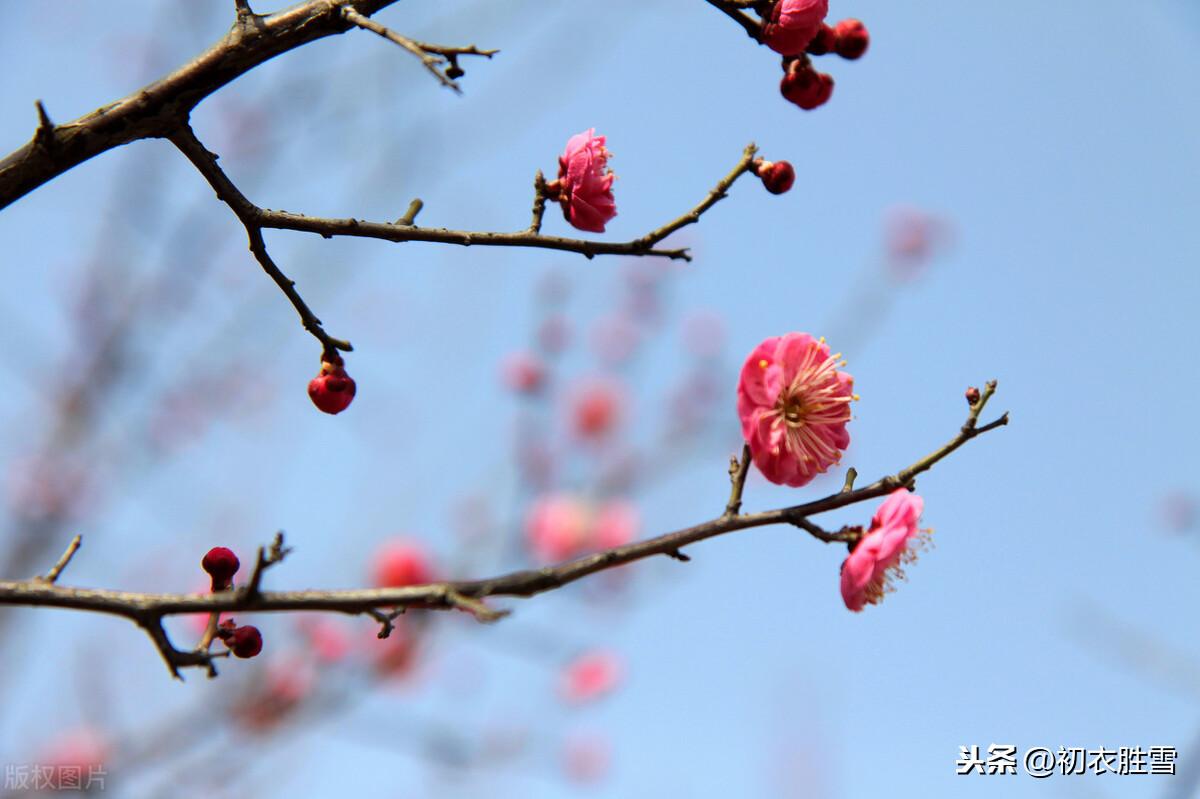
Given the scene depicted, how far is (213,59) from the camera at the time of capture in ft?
3.76

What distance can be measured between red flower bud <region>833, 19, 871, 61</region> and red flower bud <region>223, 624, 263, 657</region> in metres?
1.27

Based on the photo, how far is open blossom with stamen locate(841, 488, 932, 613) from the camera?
1.36m

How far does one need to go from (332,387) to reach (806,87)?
879 millimetres

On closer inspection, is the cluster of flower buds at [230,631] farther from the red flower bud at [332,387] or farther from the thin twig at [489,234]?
the thin twig at [489,234]

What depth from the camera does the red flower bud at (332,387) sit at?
1468 millimetres

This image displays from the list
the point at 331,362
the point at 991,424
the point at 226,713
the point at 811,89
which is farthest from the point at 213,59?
the point at 226,713

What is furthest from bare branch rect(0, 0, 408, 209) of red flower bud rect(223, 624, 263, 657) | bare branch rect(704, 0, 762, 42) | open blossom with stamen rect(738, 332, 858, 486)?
open blossom with stamen rect(738, 332, 858, 486)

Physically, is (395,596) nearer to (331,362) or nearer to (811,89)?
(331,362)

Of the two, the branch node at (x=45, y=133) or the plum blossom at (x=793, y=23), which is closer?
the branch node at (x=45, y=133)

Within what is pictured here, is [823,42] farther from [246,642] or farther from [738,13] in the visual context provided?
[246,642]

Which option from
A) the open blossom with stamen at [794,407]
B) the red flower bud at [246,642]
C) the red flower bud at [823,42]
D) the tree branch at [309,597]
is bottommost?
the tree branch at [309,597]

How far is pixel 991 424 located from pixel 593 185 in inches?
27.9

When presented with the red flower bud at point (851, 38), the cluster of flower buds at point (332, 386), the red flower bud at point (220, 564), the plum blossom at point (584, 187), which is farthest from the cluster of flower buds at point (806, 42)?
the red flower bud at point (220, 564)

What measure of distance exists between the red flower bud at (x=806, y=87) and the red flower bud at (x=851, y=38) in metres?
0.07
